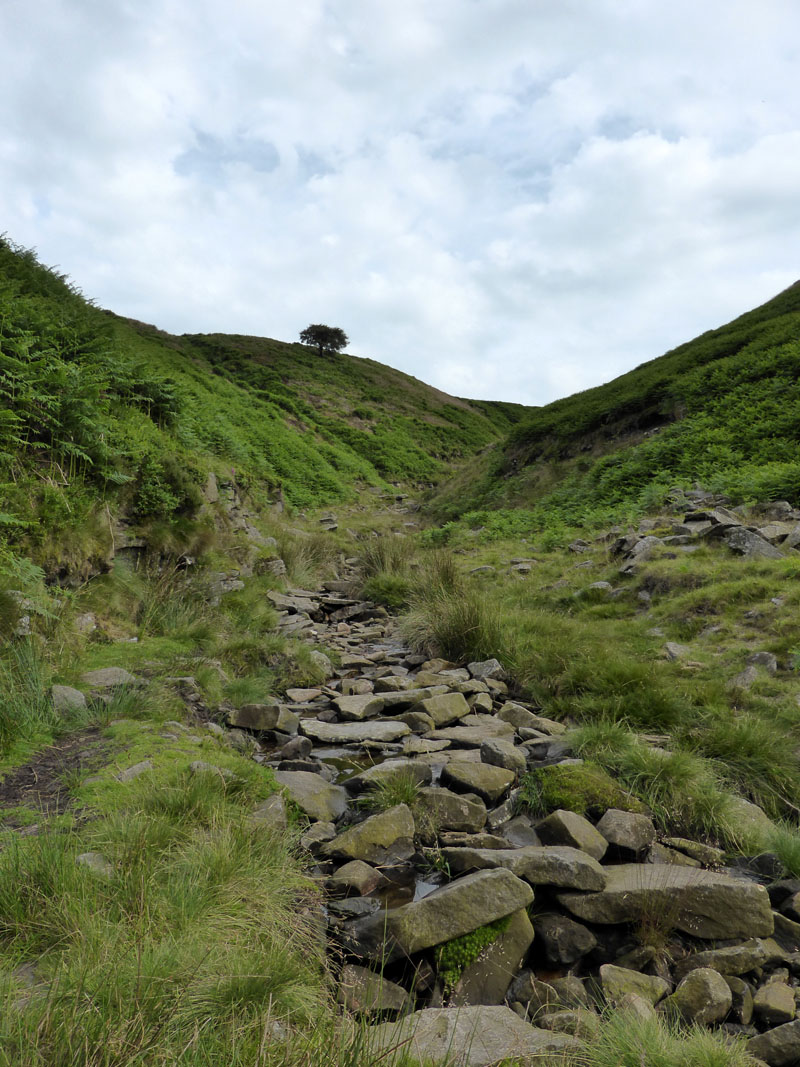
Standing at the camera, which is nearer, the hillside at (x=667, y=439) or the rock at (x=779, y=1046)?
the rock at (x=779, y=1046)

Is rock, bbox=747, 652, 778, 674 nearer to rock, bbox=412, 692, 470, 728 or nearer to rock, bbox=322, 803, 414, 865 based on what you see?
rock, bbox=412, 692, 470, 728

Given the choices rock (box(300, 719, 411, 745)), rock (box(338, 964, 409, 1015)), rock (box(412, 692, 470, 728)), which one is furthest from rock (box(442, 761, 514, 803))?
rock (box(338, 964, 409, 1015))

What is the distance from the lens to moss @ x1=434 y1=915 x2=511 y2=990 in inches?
99.5

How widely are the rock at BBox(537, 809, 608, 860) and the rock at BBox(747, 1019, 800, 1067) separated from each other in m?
1.10

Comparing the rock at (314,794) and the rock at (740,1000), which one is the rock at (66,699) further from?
the rock at (740,1000)

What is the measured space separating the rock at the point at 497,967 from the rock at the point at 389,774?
1.37 meters

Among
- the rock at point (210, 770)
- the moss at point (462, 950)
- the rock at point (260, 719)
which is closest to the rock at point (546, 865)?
the moss at point (462, 950)

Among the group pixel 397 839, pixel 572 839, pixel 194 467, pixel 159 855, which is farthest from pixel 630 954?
pixel 194 467

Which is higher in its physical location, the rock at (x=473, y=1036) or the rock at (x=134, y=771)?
the rock at (x=134, y=771)

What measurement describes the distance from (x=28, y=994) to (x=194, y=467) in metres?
8.69

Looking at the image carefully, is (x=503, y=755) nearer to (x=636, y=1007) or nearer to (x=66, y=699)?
(x=636, y=1007)

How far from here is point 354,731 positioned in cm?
521

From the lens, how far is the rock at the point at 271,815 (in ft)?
10.2

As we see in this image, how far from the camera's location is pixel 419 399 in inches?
1909
